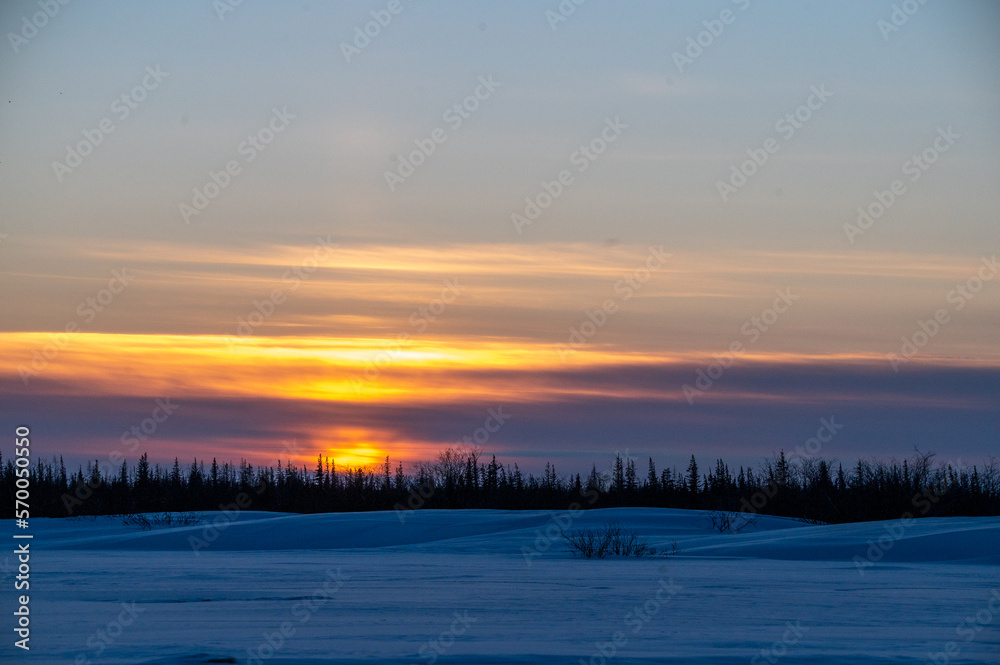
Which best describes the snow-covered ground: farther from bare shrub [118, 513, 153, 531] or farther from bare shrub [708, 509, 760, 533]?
bare shrub [118, 513, 153, 531]

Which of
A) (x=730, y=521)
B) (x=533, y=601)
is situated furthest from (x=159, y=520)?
(x=533, y=601)

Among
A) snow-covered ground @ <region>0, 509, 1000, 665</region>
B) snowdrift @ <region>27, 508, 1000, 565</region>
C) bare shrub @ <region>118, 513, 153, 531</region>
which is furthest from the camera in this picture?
bare shrub @ <region>118, 513, 153, 531</region>

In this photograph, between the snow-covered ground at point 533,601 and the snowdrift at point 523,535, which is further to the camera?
the snowdrift at point 523,535

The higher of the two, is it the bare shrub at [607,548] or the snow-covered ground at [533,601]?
the bare shrub at [607,548]

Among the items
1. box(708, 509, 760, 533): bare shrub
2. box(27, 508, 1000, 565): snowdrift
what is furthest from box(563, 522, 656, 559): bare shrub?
box(708, 509, 760, 533): bare shrub

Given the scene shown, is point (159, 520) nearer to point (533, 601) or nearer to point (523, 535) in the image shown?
point (523, 535)

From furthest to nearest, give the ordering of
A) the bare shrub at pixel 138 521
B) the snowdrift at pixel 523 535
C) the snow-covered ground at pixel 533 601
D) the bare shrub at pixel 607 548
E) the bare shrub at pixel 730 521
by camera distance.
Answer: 1. the bare shrub at pixel 138 521
2. the bare shrub at pixel 730 521
3. the bare shrub at pixel 607 548
4. the snowdrift at pixel 523 535
5. the snow-covered ground at pixel 533 601

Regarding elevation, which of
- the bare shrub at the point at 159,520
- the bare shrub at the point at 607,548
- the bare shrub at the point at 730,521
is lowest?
the bare shrub at the point at 607,548

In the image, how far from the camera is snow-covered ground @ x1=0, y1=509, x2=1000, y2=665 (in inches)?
305

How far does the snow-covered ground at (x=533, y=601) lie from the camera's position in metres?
7.75

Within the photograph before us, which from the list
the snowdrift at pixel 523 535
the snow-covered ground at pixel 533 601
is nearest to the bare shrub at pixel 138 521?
the snowdrift at pixel 523 535

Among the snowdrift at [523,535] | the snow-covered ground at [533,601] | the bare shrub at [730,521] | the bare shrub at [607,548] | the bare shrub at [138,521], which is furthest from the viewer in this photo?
the bare shrub at [138,521]

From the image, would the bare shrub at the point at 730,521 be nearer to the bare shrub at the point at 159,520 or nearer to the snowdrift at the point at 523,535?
the snowdrift at the point at 523,535

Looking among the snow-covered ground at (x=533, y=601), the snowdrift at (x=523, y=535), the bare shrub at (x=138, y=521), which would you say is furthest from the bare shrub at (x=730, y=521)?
the bare shrub at (x=138, y=521)
